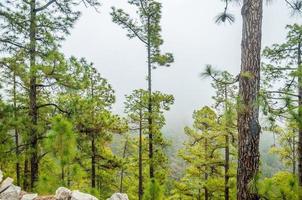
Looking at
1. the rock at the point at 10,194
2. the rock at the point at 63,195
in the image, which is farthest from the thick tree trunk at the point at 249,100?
the rock at the point at 10,194

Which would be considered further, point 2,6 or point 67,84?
point 67,84

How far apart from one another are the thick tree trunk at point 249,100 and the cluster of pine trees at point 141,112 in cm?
2

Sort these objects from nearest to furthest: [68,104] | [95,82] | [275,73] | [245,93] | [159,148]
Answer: [245,93] < [68,104] < [275,73] < [95,82] < [159,148]

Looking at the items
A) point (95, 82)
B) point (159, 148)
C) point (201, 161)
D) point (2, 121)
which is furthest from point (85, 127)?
point (201, 161)

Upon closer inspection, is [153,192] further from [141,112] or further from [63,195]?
[141,112]

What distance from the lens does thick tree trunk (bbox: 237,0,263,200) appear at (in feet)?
16.8

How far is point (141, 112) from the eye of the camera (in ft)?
57.8

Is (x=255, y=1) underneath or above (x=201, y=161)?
above

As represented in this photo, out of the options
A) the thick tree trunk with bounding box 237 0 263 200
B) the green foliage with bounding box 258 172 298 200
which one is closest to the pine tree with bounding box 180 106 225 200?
the green foliage with bounding box 258 172 298 200

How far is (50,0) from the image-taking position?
35.3 feet

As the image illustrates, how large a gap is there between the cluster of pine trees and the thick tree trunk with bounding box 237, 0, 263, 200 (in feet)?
0.05

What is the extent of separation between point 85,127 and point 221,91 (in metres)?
7.66

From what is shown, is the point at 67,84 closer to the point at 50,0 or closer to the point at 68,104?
the point at 68,104

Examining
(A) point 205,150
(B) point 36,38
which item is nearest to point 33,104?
(B) point 36,38
